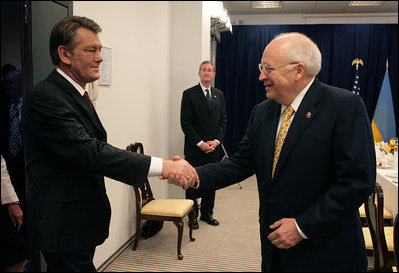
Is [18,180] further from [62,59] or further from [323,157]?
[323,157]

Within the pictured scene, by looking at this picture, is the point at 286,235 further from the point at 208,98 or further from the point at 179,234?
the point at 208,98

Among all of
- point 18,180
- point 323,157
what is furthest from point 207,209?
point 323,157

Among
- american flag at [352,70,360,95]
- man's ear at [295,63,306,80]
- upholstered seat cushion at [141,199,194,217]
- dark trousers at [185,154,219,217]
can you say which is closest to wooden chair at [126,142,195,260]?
upholstered seat cushion at [141,199,194,217]

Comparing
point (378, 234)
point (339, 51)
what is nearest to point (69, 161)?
point (378, 234)

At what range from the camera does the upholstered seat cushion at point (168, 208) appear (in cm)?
320

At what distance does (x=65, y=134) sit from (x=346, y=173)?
1.05m

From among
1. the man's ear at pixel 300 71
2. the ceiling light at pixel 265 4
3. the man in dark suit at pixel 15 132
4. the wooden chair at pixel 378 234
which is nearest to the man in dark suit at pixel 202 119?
the wooden chair at pixel 378 234

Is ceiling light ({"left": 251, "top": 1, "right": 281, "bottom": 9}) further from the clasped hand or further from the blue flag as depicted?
the clasped hand

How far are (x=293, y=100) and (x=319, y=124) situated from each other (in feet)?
0.61

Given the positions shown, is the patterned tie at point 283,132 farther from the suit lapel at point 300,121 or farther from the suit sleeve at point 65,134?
the suit sleeve at point 65,134

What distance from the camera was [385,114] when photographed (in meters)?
6.89

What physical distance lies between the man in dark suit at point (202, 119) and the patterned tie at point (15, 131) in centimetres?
235

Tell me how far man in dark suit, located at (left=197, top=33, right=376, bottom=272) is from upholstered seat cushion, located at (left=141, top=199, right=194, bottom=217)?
1.64m

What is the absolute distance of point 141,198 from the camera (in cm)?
359
